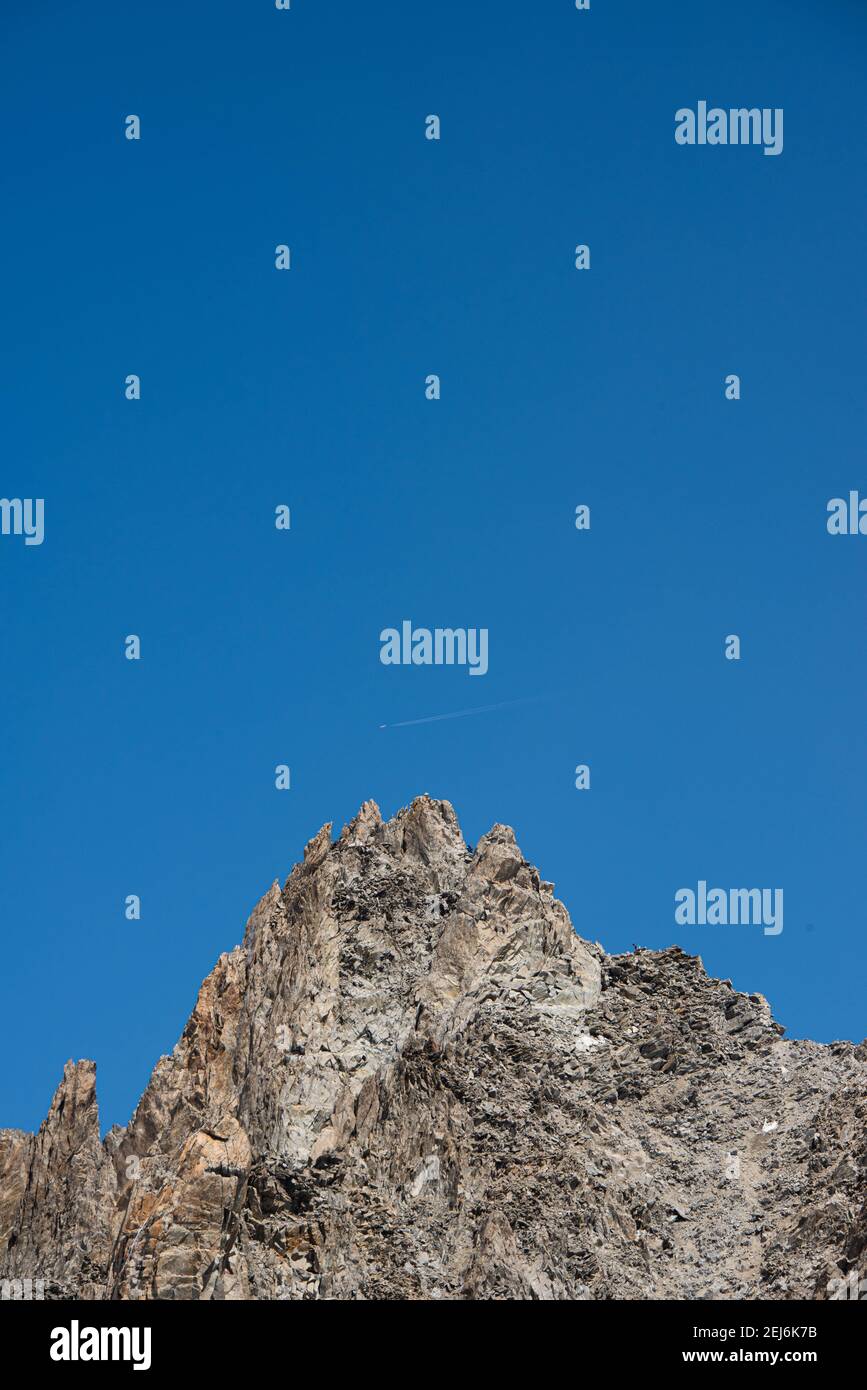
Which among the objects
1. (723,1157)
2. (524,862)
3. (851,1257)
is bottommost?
(851,1257)

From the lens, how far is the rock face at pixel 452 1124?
3425 inches

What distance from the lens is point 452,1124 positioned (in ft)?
321

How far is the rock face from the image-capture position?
285 ft

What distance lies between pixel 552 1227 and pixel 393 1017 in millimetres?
25379

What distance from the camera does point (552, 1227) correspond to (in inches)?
3484

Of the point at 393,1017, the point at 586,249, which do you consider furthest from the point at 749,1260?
the point at 586,249

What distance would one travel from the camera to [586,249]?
285ft

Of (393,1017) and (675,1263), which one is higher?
(393,1017)

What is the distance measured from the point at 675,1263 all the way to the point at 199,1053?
40055 mm
